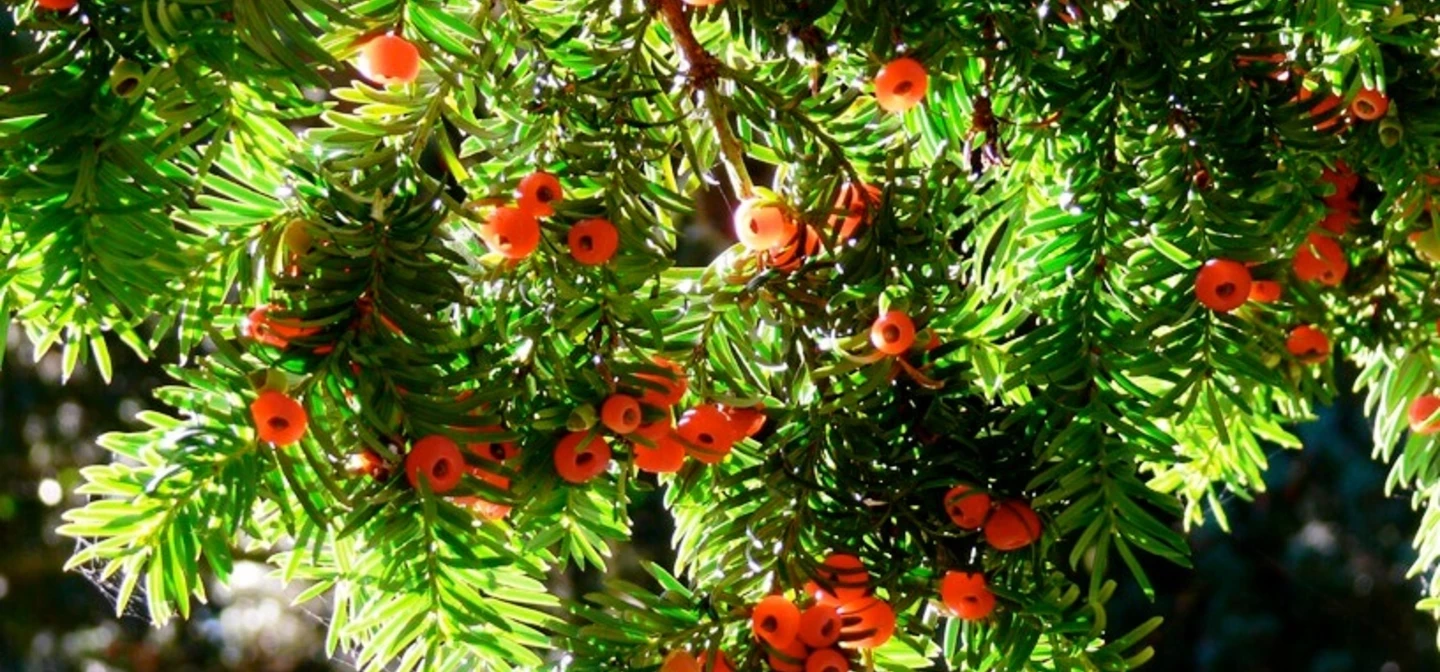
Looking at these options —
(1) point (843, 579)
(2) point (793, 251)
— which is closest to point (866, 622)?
(1) point (843, 579)

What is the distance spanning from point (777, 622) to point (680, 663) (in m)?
0.03

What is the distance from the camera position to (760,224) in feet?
1.62

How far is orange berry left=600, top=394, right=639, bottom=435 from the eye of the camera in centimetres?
44

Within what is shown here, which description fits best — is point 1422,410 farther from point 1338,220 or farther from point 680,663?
point 680,663

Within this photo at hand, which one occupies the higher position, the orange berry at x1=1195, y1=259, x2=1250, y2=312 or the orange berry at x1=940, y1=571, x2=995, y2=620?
the orange berry at x1=1195, y1=259, x2=1250, y2=312

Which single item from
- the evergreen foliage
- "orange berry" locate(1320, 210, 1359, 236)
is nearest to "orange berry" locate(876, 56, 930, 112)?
the evergreen foliage

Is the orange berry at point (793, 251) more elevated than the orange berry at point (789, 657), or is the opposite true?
the orange berry at point (793, 251)

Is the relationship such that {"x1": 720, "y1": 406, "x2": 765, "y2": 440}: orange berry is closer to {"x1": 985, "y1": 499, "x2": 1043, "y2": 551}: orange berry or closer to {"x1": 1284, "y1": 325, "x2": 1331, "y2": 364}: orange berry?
{"x1": 985, "y1": 499, "x2": 1043, "y2": 551}: orange berry

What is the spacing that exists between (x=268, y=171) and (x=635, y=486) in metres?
0.14

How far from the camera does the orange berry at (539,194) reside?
45cm

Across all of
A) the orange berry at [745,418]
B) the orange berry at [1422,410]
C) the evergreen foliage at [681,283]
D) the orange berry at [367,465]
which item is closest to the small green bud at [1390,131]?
the evergreen foliage at [681,283]

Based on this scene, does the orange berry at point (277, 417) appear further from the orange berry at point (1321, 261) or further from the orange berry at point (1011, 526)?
the orange berry at point (1321, 261)

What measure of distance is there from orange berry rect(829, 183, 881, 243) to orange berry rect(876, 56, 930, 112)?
4 centimetres

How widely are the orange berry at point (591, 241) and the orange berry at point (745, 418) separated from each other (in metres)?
0.07
